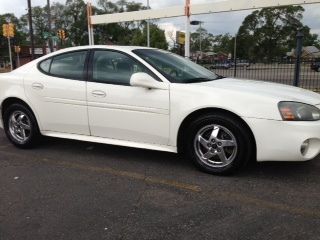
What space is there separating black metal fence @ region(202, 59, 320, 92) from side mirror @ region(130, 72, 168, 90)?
6.99 metres

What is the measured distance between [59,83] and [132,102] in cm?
116

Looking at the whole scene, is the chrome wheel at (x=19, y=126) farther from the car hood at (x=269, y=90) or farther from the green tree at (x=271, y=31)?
the green tree at (x=271, y=31)

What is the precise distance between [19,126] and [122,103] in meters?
1.87

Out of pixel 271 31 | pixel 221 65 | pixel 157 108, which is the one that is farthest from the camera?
pixel 271 31

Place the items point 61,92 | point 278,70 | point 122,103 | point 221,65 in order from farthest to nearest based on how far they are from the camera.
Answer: point 221,65, point 278,70, point 61,92, point 122,103

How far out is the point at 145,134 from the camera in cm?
472

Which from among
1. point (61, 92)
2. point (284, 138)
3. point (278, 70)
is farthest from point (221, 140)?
point (278, 70)

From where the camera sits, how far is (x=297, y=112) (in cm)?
409

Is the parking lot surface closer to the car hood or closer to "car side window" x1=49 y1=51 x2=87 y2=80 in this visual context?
the car hood

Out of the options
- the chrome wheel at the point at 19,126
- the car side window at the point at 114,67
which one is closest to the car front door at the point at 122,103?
the car side window at the point at 114,67

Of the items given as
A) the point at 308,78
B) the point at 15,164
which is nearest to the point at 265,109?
the point at 15,164

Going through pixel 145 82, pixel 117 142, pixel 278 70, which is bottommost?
pixel 117 142

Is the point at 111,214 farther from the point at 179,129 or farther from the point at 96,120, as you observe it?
the point at 96,120

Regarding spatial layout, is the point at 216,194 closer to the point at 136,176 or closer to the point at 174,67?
the point at 136,176
